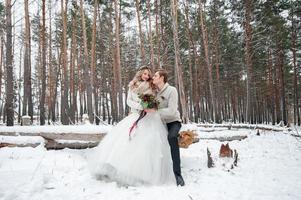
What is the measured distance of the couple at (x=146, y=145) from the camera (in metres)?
4.81

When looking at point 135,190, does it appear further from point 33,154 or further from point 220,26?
point 220,26

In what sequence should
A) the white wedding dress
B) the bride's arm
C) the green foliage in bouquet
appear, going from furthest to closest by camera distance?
the bride's arm → the green foliage in bouquet → the white wedding dress

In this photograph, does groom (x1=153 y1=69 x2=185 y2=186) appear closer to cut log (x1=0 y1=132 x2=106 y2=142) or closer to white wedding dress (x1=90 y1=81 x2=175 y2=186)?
white wedding dress (x1=90 y1=81 x2=175 y2=186)

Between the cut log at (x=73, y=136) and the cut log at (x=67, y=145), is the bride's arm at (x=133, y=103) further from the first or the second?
the cut log at (x=67, y=145)

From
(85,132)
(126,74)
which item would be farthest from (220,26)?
(85,132)

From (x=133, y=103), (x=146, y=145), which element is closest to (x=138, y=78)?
(x=133, y=103)

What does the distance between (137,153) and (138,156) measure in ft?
0.20

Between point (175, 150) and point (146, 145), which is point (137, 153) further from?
point (175, 150)

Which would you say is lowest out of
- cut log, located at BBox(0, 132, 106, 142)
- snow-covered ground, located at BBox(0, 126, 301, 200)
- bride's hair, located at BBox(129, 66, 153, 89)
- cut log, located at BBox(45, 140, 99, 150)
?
snow-covered ground, located at BBox(0, 126, 301, 200)

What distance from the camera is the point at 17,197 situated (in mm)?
3977

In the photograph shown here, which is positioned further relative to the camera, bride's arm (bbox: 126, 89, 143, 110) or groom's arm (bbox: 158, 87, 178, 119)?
bride's arm (bbox: 126, 89, 143, 110)

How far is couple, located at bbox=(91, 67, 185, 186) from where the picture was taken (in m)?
4.81

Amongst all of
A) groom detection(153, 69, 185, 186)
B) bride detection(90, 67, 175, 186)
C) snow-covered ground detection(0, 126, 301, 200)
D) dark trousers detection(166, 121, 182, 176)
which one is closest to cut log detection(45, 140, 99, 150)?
snow-covered ground detection(0, 126, 301, 200)

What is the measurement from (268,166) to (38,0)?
17903 mm
